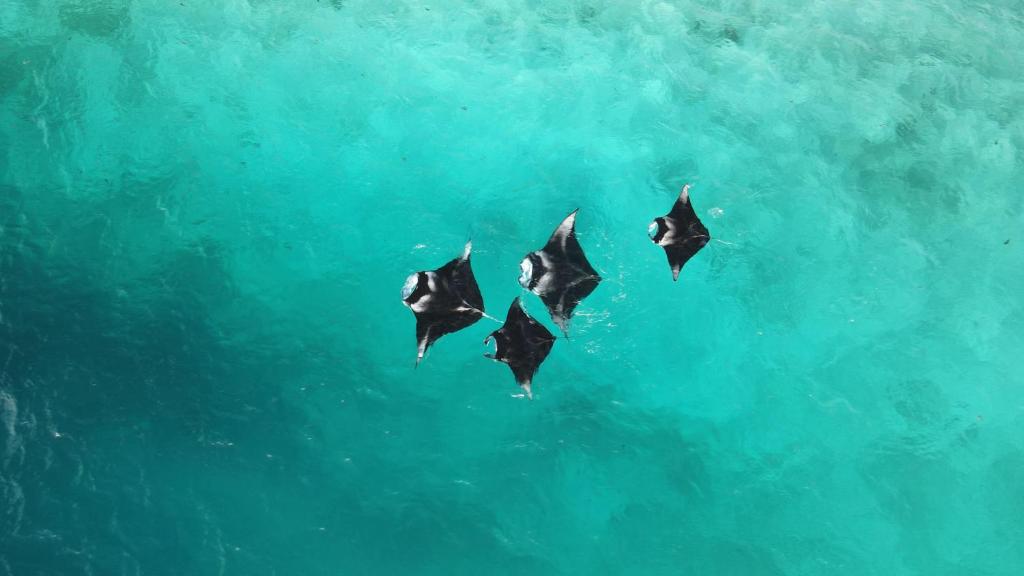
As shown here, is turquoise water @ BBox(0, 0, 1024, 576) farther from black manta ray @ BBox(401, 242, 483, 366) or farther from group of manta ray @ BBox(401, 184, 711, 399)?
black manta ray @ BBox(401, 242, 483, 366)

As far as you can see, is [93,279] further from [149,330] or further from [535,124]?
[535,124]

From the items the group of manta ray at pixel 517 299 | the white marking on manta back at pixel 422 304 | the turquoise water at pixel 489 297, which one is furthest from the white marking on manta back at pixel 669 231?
the white marking on manta back at pixel 422 304

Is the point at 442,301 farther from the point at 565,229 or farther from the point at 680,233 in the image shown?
the point at 680,233

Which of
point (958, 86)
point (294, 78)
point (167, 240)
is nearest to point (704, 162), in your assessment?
point (958, 86)

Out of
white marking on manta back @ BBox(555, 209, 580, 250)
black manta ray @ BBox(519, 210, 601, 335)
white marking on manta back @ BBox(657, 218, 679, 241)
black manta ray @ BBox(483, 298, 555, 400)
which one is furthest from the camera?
white marking on manta back @ BBox(657, 218, 679, 241)

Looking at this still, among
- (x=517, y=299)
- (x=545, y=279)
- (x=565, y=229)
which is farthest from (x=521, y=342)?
(x=565, y=229)

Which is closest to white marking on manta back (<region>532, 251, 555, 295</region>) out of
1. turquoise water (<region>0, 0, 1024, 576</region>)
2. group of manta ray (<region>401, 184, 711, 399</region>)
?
group of manta ray (<region>401, 184, 711, 399</region>)
